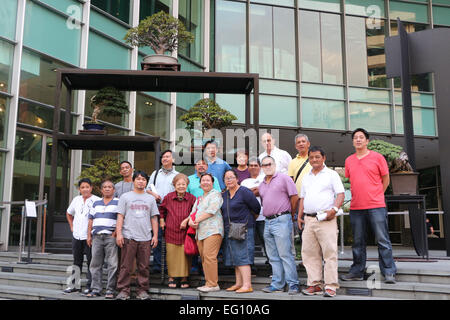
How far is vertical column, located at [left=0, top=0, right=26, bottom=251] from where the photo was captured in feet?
29.2

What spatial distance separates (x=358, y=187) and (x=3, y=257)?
6223 millimetres

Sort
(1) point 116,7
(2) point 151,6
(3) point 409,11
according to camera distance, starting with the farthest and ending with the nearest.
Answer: (3) point 409,11
(2) point 151,6
(1) point 116,7

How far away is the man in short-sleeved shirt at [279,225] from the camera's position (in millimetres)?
4883

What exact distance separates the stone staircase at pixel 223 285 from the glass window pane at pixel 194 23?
9707 mm

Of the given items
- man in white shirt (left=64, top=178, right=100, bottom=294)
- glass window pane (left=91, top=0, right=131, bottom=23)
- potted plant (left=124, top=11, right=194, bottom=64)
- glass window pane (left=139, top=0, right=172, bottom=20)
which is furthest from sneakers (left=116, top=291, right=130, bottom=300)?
glass window pane (left=139, top=0, right=172, bottom=20)

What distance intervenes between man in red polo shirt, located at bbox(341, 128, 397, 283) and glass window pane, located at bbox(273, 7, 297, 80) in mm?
10904

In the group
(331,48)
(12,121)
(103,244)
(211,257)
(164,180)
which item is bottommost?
(211,257)

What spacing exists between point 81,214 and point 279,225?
2642mm

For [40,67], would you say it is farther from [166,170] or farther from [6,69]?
[166,170]

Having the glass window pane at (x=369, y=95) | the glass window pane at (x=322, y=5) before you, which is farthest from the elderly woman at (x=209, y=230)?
the glass window pane at (x=322, y=5)

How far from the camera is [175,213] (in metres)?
5.41

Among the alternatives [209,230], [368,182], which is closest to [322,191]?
[368,182]

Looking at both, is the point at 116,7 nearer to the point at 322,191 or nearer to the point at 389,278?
the point at 322,191

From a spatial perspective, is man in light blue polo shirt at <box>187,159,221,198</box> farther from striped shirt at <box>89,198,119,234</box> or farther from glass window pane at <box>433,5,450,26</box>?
glass window pane at <box>433,5,450,26</box>
